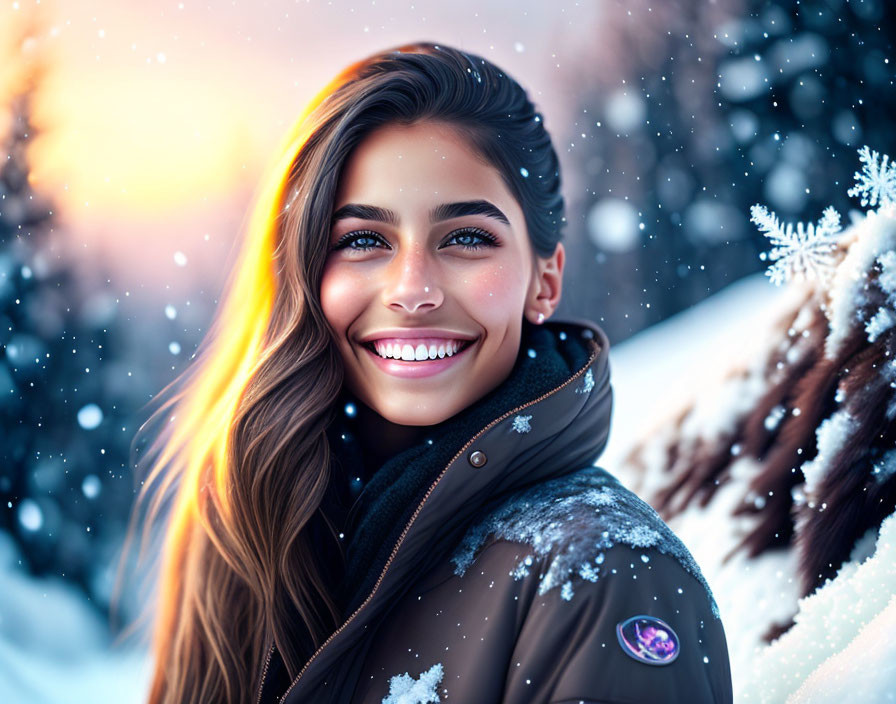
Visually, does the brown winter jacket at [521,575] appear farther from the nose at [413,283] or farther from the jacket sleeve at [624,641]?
the nose at [413,283]

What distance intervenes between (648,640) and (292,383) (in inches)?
27.2

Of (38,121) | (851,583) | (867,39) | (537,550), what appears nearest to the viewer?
(537,550)

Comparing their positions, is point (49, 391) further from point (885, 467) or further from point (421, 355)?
point (885, 467)

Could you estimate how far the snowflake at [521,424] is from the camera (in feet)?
3.95

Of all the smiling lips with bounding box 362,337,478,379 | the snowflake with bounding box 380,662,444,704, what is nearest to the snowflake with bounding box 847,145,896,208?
the smiling lips with bounding box 362,337,478,379

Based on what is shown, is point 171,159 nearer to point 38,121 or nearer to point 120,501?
point 38,121

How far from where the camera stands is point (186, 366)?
1.83 m

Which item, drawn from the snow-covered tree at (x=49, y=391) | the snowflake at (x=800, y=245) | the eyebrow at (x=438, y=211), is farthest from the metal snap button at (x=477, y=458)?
the snow-covered tree at (x=49, y=391)

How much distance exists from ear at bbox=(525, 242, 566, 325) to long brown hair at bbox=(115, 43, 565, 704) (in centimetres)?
3

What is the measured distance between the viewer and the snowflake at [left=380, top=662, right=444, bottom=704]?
3.66 ft

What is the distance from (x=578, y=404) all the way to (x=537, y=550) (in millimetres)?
243

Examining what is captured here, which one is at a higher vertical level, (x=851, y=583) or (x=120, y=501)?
(x=120, y=501)

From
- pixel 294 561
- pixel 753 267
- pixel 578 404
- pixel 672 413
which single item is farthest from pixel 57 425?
pixel 753 267

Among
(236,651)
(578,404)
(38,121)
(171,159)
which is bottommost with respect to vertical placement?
(236,651)
